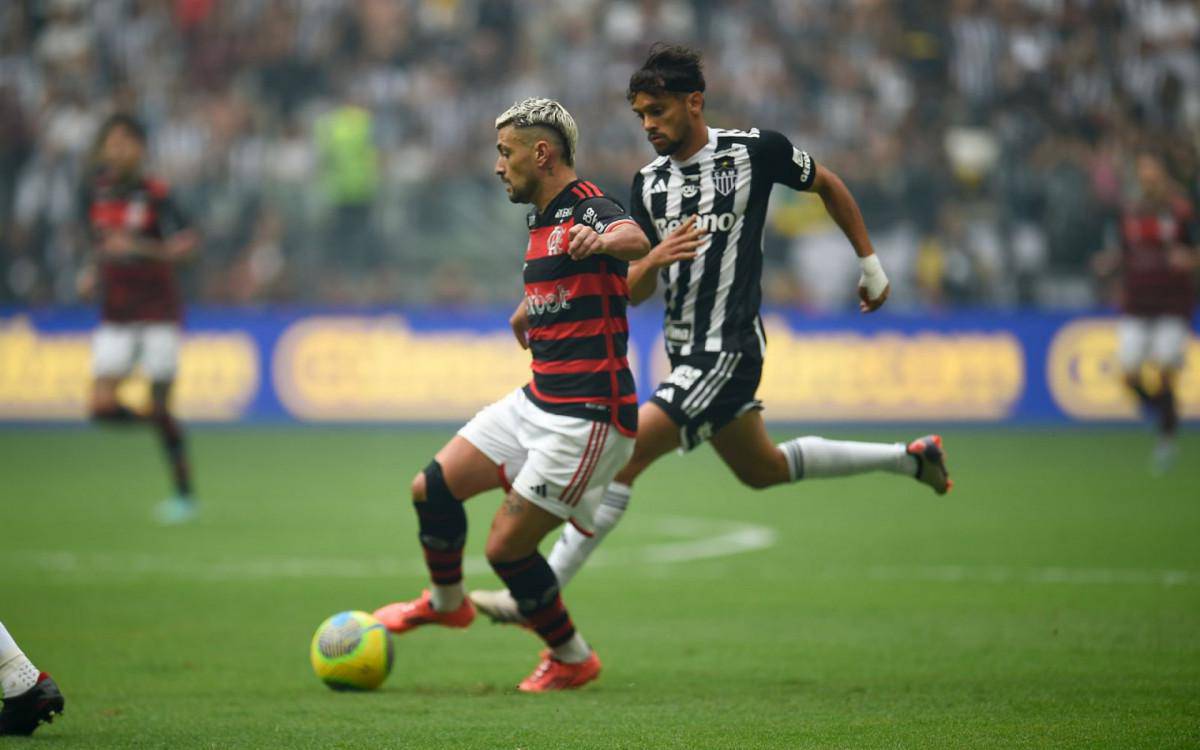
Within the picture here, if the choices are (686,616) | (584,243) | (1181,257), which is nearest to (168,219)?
(686,616)

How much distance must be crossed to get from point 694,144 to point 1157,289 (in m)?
11.4

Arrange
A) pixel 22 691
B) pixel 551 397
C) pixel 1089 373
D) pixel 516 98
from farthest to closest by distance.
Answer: pixel 516 98
pixel 1089 373
pixel 551 397
pixel 22 691

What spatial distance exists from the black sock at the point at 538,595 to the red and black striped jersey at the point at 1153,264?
11925 millimetres

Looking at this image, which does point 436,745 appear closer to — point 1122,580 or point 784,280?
point 1122,580

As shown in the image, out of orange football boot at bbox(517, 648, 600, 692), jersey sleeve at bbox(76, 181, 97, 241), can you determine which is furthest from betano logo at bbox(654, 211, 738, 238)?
jersey sleeve at bbox(76, 181, 97, 241)

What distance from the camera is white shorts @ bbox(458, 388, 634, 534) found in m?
6.12

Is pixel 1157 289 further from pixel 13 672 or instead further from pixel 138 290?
pixel 13 672

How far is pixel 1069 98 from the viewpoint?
22.0 metres

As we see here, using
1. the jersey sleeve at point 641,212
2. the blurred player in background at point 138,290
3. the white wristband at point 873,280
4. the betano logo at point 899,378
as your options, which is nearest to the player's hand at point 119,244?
the blurred player in background at point 138,290

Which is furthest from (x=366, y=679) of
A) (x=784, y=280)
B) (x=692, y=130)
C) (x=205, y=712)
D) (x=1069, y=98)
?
(x=1069, y=98)

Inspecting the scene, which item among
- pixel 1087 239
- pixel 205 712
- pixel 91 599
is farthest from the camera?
pixel 1087 239

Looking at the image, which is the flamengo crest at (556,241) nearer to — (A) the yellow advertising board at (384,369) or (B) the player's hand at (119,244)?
(B) the player's hand at (119,244)

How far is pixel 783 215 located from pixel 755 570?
1206 centimetres

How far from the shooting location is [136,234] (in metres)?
13.0
